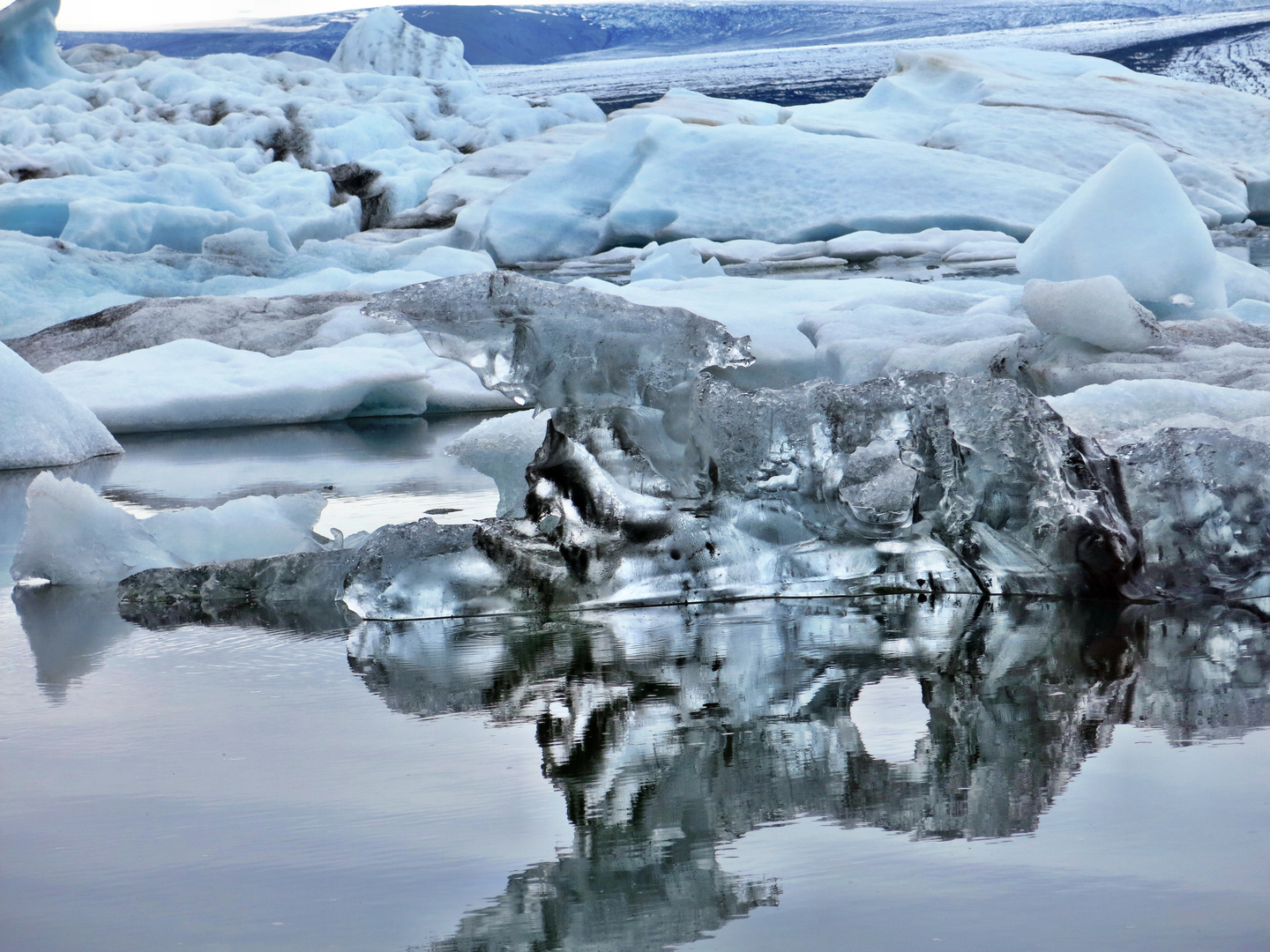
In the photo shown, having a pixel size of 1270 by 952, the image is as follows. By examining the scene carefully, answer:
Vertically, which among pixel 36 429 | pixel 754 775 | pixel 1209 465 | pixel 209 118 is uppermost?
pixel 209 118

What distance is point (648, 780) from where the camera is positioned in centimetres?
173

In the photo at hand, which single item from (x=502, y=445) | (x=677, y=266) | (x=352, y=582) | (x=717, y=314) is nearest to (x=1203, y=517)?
(x=352, y=582)

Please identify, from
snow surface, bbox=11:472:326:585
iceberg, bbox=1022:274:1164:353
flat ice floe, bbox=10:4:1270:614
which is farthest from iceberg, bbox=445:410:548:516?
iceberg, bbox=1022:274:1164:353

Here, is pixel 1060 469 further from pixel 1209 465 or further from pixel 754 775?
pixel 754 775

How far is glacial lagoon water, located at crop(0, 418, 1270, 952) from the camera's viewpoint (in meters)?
1.31

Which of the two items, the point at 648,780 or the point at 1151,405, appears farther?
the point at 1151,405

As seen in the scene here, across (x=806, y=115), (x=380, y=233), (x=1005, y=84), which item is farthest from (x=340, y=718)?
(x=1005, y=84)

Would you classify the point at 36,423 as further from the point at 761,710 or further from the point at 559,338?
the point at 761,710

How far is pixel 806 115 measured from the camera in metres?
15.0

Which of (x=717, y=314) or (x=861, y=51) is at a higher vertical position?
(x=861, y=51)

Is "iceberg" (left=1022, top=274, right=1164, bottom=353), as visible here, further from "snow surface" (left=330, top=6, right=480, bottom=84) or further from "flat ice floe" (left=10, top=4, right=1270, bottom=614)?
"snow surface" (left=330, top=6, right=480, bottom=84)

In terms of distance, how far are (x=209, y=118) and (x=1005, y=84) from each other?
1003 cm

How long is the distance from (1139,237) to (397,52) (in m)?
17.9

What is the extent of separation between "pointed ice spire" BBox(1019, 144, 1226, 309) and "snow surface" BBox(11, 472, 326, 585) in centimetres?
467
